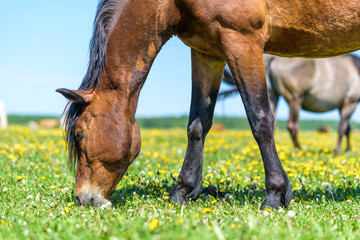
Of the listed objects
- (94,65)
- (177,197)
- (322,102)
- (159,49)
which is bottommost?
(177,197)

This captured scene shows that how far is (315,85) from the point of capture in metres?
10.6

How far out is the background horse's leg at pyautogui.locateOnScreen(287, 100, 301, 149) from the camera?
10203 millimetres

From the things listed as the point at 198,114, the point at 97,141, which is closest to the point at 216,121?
the point at 198,114

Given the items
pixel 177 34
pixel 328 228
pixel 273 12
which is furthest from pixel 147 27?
pixel 328 228

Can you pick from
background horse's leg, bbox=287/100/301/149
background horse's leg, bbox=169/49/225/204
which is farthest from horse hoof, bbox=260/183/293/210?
background horse's leg, bbox=287/100/301/149

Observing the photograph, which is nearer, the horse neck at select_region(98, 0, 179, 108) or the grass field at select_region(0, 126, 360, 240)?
the grass field at select_region(0, 126, 360, 240)

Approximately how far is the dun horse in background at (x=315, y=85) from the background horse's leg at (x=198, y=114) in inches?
236

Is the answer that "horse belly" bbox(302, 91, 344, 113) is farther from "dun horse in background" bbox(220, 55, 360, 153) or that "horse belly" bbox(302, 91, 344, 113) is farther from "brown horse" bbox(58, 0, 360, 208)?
"brown horse" bbox(58, 0, 360, 208)

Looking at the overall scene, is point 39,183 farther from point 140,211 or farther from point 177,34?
point 177,34

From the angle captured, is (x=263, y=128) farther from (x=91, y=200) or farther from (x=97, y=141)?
(x=91, y=200)

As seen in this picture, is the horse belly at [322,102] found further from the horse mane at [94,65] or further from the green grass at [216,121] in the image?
the green grass at [216,121]

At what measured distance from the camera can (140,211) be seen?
3.43 meters

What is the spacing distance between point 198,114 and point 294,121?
6581 millimetres

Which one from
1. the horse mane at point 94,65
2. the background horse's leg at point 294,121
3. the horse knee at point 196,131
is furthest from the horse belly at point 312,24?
the background horse's leg at point 294,121
